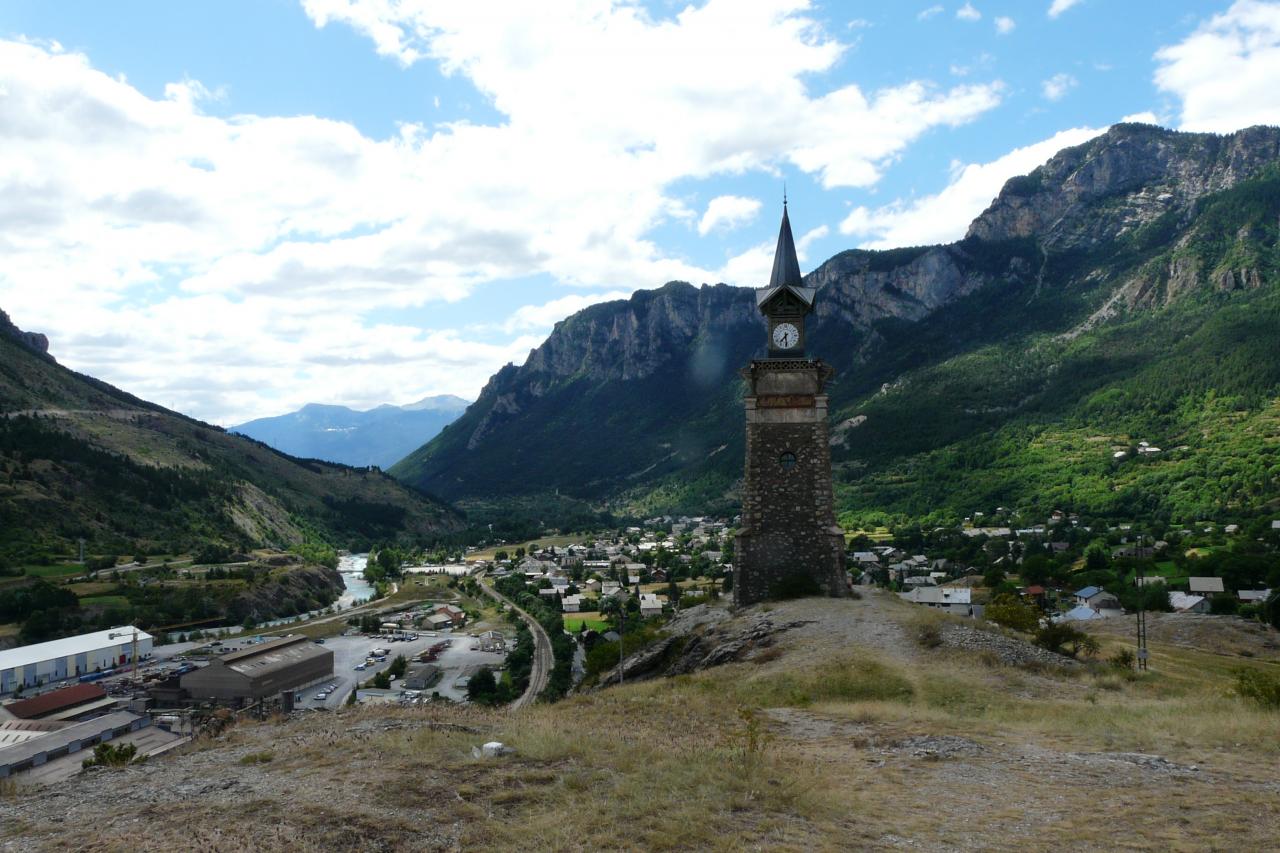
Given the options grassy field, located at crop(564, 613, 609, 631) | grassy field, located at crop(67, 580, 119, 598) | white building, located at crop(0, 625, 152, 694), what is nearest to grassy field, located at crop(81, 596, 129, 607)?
grassy field, located at crop(67, 580, 119, 598)

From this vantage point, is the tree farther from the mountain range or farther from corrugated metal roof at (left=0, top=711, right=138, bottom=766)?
the mountain range

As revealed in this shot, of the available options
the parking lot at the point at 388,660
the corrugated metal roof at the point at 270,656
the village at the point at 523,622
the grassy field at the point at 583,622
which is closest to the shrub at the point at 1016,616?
the village at the point at 523,622

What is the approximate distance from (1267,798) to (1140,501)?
331 feet

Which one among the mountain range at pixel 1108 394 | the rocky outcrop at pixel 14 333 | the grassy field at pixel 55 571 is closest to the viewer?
the grassy field at pixel 55 571

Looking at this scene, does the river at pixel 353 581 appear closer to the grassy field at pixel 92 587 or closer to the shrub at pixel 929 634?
the grassy field at pixel 92 587

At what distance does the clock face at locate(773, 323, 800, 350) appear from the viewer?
23828mm

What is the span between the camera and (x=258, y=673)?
2064 inches

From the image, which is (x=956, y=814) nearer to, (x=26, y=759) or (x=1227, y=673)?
(x=1227, y=673)

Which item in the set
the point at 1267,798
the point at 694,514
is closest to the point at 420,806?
the point at 1267,798

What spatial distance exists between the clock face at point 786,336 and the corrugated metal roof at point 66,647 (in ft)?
204

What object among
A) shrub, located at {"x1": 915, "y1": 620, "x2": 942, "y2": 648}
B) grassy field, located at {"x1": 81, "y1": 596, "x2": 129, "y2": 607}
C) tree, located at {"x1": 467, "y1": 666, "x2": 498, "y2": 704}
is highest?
shrub, located at {"x1": 915, "y1": 620, "x2": 942, "y2": 648}

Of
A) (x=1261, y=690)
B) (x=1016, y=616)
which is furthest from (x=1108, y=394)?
(x=1261, y=690)

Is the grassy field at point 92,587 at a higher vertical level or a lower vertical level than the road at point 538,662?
higher

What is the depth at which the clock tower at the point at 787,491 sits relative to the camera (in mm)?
22672
